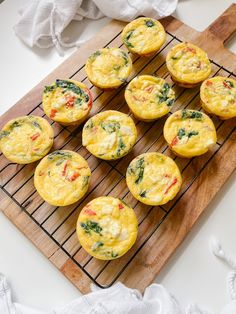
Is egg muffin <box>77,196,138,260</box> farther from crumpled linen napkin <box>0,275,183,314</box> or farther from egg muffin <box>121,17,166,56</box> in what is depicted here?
egg muffin <box>121,17,166,56</box>

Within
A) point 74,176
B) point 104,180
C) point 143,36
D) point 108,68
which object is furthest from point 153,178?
point 143,36

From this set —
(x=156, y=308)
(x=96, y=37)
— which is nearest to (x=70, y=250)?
(x=156, y=308)

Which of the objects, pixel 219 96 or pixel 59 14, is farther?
pixel 59 14

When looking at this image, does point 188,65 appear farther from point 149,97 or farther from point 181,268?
point 181,268

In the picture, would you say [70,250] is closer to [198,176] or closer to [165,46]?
[198,176]

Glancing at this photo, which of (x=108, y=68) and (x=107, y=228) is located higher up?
(x=108, y=68)

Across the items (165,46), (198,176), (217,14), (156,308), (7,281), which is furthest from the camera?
(217,14)

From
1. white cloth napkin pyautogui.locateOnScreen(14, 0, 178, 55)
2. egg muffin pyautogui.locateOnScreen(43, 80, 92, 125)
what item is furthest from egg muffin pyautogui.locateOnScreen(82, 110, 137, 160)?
white cloth napkin pyautogui.locateOnScreen(14, 0, 178, 55)

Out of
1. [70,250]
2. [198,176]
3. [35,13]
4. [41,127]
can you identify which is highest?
[35,13]
